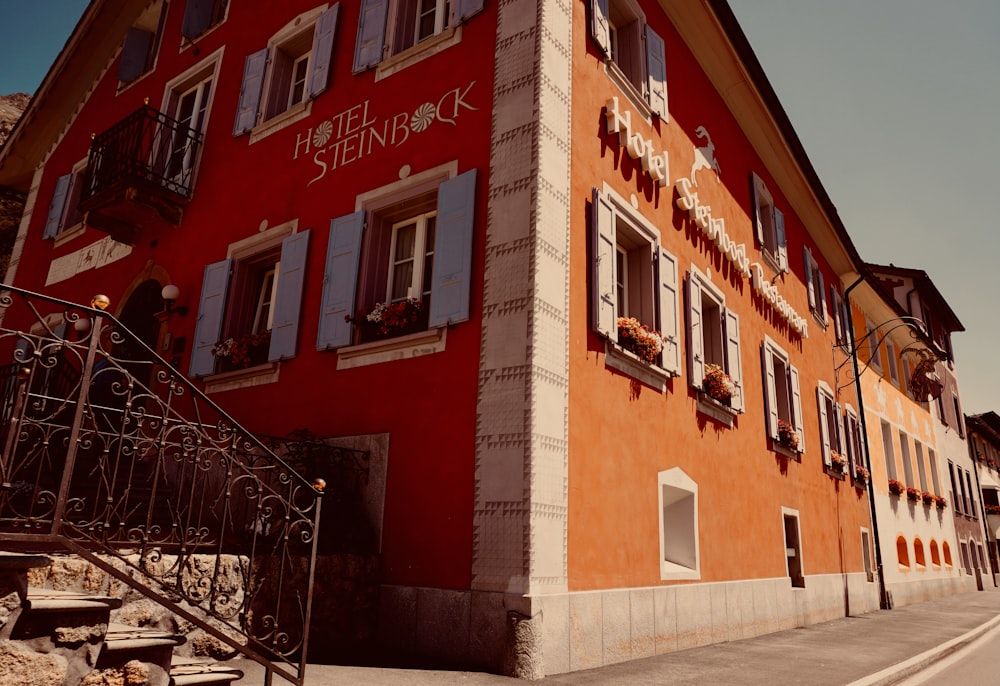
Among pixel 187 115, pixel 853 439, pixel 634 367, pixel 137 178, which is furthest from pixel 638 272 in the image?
pixel 853 439

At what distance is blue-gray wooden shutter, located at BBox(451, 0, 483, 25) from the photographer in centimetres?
783

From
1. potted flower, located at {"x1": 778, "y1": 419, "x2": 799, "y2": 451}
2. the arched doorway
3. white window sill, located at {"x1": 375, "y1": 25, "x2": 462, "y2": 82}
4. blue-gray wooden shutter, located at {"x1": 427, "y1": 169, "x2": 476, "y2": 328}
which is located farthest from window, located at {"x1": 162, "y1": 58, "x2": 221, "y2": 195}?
potted flower, located at {"x1": 778, "y1": 419, "x2": 799, "y2": 451}

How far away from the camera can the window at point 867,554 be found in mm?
15750

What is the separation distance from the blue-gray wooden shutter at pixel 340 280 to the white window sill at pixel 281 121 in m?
2.28

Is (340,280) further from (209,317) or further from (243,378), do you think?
(209,317)

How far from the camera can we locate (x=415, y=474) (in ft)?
21.4

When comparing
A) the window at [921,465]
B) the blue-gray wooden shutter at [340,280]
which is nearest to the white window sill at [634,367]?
the blue-gray wooden shutter at [340,280]

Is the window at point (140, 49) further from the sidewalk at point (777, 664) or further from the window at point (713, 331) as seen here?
the sidewalk at point (777, 664)

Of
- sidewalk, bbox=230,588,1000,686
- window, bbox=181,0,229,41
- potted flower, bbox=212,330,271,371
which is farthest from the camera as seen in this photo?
window, bbox=181,0,229,41

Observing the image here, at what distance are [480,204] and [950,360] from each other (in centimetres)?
3149

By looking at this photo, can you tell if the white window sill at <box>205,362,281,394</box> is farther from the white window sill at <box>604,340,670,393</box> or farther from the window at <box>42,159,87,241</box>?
the window at <box>42,159,87,241</box>

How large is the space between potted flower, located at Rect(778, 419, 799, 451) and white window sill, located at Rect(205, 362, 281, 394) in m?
8.20

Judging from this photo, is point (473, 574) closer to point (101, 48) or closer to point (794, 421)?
point (794, 421)

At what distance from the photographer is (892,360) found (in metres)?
22.6
